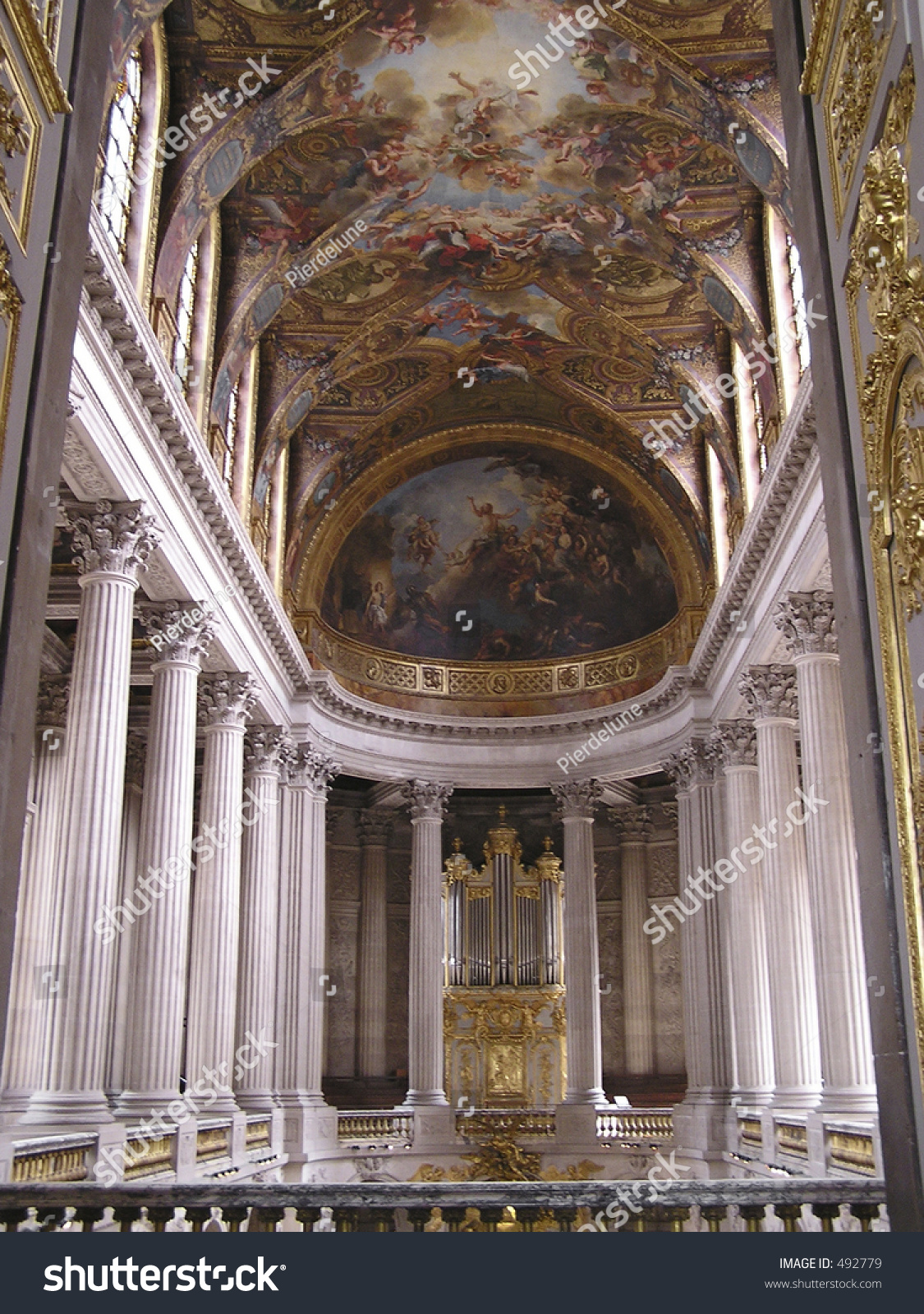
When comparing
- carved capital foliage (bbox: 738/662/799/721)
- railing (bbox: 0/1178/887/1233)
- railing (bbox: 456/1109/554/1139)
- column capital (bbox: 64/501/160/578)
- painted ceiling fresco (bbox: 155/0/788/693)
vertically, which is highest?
painted ceiling fresco (bbox: 155/0/788/693)

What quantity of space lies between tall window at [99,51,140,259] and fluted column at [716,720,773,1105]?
1386 cm

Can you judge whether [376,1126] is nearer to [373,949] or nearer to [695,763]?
[373,949]

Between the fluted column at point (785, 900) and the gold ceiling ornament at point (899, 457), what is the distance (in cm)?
1341

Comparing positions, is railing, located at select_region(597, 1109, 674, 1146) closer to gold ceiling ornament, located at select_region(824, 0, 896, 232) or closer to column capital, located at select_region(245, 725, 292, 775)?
column capital, located at select_region(245, 725, 292, 775)

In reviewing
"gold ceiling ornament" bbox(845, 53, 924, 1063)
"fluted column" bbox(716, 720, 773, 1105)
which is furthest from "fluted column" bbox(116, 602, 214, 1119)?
"gold ceiling ornament" bbox(845, 53, 924, 1063)

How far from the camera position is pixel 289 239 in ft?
68.6

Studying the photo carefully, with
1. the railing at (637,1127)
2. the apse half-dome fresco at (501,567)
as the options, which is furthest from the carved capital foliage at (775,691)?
the railing at (637,1127)

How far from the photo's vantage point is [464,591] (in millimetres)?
30219

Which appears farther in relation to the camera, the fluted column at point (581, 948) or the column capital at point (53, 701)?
the fluted column at point (581, 948)

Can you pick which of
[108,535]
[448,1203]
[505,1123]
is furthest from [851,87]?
[505,1123]

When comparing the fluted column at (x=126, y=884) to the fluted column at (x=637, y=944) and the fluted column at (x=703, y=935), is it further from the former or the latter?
the fluted column at (x=637, y=944)

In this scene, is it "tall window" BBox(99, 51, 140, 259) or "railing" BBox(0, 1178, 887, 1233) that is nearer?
"railing" BBox(0, 1178, 887, 1233)

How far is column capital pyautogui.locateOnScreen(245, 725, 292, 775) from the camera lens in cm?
2462

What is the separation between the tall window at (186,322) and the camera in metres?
18.7
